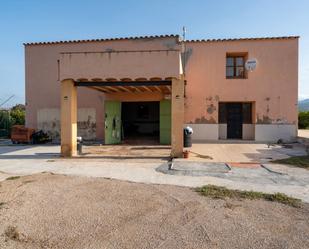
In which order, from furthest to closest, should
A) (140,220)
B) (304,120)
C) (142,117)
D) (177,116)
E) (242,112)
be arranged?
1. (304,120)
2. (142,117)
3. (242,112)
4. (177,116)
5. (140,220)

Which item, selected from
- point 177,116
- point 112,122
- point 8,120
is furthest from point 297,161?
point 8,120

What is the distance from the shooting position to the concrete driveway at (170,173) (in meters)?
7.24

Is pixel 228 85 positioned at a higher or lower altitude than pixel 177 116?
higher

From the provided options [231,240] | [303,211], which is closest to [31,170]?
[231,240]

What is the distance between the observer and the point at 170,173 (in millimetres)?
8562

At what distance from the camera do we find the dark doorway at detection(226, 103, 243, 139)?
17.8 meters

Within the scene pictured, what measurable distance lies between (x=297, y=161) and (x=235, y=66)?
8.94 meters

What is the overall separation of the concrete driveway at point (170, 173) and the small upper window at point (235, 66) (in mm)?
7614

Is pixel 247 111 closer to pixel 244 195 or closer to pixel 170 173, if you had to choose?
pixel 170 173

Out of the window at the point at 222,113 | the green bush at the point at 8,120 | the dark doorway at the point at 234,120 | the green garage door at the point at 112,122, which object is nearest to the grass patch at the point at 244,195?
the green garage door at the point at 112,122

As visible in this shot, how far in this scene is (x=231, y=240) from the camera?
4.01m

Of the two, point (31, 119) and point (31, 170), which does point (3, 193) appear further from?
point (31, 119)

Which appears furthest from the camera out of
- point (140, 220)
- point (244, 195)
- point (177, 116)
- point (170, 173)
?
point (177, 116)

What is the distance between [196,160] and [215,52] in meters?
8.75
